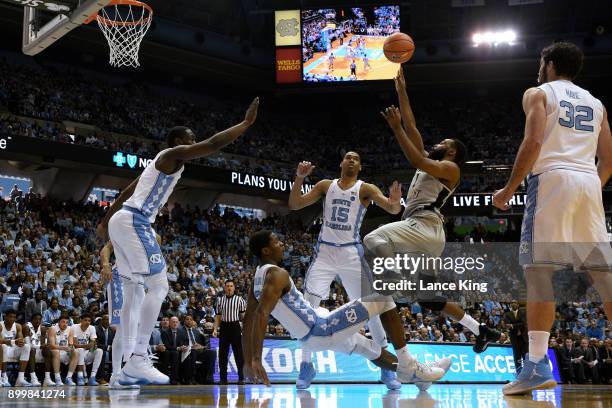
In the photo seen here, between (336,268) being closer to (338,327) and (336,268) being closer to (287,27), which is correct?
(338,327)

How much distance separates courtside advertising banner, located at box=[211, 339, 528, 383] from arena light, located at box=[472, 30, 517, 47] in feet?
59.2

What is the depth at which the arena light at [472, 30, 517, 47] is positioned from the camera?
2936 centimetres

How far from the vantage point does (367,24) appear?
2900 centimetres

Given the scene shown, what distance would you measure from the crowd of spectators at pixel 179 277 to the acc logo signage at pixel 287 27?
8.07 m

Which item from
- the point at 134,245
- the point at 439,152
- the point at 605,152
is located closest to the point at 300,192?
the point at 439,152

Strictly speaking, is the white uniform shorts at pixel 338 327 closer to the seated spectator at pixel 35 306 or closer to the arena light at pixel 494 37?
the seated spectator at pixel 35 306

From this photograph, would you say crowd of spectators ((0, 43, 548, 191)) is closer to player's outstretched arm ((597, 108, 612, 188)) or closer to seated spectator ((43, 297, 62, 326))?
seated spectator ((43, 297, 62, 326))

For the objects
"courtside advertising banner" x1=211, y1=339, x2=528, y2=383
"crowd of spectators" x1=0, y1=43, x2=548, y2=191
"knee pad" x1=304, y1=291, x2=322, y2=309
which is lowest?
"courtside advertising banner" x1=211, y1=339, x2=528, y2=383

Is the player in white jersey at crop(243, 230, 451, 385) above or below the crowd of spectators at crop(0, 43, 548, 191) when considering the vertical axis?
below

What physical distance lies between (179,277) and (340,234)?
11.7 m

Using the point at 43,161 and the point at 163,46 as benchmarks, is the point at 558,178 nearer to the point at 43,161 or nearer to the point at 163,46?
the point at 43,161

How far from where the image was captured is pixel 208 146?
19.3 ft

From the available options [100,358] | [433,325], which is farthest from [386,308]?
[433,325]

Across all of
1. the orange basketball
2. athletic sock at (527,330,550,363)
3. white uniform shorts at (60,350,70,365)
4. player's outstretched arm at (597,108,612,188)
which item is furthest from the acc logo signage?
athletic sock at (527,330,550,363)
